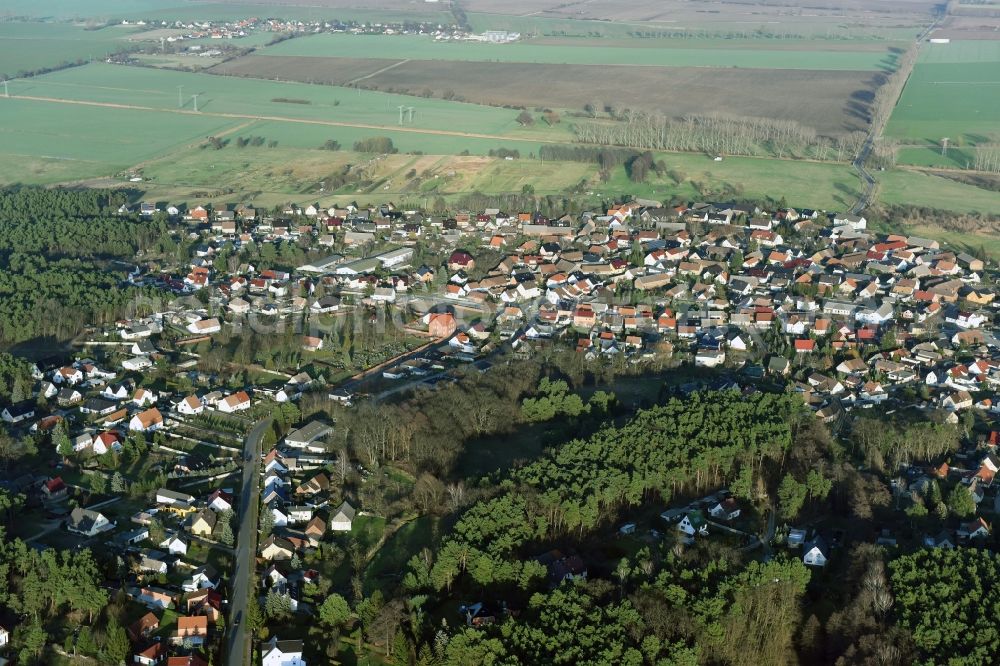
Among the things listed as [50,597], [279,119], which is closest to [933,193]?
[279,119]

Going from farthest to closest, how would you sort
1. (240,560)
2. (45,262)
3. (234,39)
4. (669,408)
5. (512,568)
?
(234,39)
(45,262)
(669,408)
(240,560)
(512,568)

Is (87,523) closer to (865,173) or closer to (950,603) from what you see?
(950,603)

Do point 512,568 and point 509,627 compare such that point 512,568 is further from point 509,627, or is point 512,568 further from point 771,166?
point 771,166

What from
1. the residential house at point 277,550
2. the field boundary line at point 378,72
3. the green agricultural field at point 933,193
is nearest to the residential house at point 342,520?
the residential house at point 277,550

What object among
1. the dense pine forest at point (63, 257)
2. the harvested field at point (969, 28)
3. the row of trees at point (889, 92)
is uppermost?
the harvested field at point (969, 28)

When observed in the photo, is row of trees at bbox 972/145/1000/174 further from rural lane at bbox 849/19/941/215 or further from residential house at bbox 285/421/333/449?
residential house at bbox 285/421/333/449

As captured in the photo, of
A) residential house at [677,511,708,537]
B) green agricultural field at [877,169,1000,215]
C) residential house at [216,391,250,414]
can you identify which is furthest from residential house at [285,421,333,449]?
green agricultural field at [877,169,1000,215]

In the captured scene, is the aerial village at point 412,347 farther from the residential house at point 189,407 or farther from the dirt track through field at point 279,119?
the dirt track through field at point 279,119

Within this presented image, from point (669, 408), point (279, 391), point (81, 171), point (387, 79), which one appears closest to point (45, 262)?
point (279, 391)
